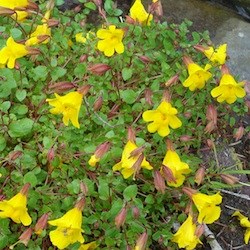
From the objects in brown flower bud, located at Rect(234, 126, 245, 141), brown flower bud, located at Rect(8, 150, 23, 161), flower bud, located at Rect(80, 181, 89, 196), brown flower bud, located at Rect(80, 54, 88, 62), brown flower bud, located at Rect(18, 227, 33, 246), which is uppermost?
brown flower bud, located at Rect(80, 54, 88, 62)

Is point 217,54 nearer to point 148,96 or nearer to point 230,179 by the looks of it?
point 148,96

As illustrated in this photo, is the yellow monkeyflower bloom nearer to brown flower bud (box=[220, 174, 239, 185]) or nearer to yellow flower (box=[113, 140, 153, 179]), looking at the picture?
yellow flower (box=[113, 140, 153, 179])

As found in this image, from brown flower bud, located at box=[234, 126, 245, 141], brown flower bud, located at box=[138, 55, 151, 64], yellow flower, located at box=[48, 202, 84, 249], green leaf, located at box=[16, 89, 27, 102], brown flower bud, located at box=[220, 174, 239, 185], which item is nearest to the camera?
yellow flower, located at box=[48, 202, 84, 249]

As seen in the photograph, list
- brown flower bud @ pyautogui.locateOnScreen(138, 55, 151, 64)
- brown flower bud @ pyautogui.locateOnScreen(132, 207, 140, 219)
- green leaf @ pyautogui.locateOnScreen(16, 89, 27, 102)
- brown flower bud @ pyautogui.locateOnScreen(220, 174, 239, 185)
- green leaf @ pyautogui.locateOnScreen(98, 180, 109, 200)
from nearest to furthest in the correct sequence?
brown flower bud @ pyautogui.locateOnScreen(132, 207, 140, 219) → green leaf @ pyautogui.locateOnScreen(98, 180, 109, 200) → brown flower bud @ pyautogui.locateOnScreen(220, 174, 239, 185) → green leaf @ pyautogui.locateOnScreen(16, 89, 27, 102) → brown flower bud @ pyautogui.locateOnScreen(138, 55, 151, 64)

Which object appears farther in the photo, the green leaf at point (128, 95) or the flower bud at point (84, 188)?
the green leaf at point (128, 95)

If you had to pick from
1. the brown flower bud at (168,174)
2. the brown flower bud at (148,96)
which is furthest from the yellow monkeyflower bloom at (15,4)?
the brown flower bud at (168,174)

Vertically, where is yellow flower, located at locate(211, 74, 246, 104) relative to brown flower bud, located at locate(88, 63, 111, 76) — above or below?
below


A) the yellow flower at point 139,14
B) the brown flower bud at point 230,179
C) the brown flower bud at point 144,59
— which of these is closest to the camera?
the brown flower bud at point 230,179

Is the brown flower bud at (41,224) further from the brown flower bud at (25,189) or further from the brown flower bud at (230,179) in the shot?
the brown flower bud at (230,179)

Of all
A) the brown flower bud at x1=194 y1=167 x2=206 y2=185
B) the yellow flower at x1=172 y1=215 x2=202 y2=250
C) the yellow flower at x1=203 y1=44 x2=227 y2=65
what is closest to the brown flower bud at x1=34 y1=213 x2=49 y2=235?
the yellow flower at x1=172 y1=215 x2=202 y2=250
